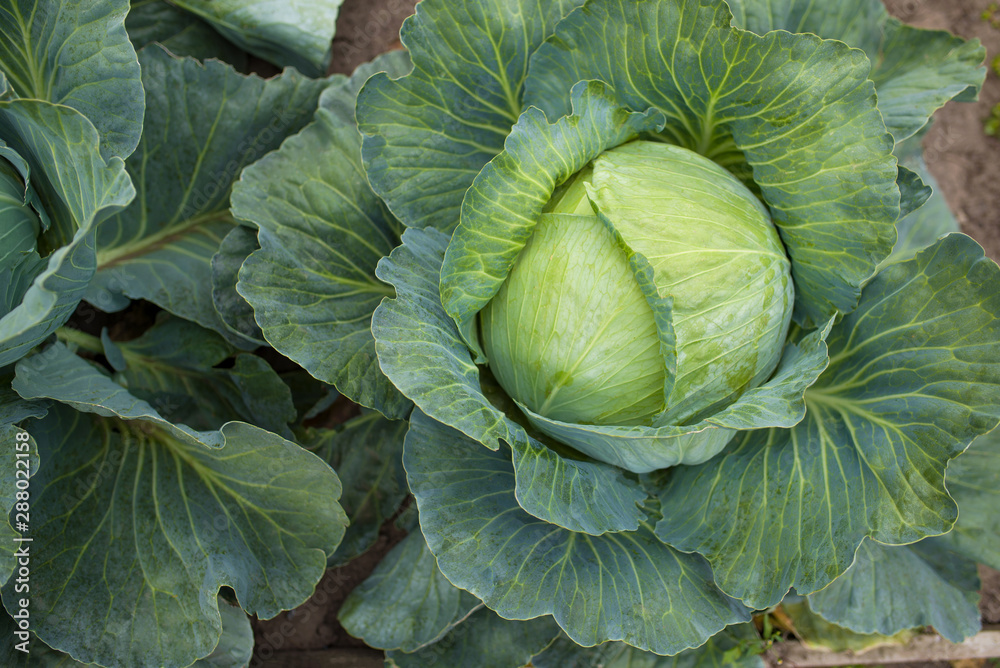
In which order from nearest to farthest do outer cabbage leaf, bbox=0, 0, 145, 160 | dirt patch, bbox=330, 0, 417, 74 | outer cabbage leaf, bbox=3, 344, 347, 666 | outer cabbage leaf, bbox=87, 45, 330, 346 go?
outer cabbage leaf, bbox=0, 0, 145, 160 → outer cabbage leaf, bbox=3, 344, 347, 666 → outer cabbage leaf, bbox=87, 45, 330, 346 → dirt patch, bbox=330, 0, 417, 74

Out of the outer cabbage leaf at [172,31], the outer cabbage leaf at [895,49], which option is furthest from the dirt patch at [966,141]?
the outer cabbage leaf at [172,31]

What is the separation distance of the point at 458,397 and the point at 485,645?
1.26 m

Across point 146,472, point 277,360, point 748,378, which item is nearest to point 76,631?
point 146,472

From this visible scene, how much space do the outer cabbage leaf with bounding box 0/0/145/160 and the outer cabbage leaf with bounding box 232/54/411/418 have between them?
0.39m

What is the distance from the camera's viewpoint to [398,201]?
224cm

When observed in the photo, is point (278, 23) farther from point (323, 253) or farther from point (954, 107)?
point (954, 107)

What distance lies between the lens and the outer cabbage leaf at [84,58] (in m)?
1.97

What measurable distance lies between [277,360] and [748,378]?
1917 mm

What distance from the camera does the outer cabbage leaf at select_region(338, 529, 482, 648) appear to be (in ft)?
8.21

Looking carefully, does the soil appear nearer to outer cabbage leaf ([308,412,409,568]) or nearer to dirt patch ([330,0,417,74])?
dirt patch ([330,0,417,74])

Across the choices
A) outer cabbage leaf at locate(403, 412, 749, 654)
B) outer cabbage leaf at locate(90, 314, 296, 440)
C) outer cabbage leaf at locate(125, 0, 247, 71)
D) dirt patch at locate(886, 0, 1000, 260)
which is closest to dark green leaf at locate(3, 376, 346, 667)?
outer cabbage leaf at locate(90, 314, 296, 440)

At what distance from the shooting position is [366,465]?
2791 mm

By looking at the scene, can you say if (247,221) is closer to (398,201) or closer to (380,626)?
(398,201)

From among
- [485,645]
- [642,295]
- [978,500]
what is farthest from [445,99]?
[978,500]
